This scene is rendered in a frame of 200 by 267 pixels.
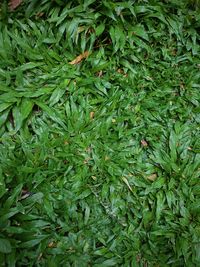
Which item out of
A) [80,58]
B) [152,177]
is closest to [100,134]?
[152,177]

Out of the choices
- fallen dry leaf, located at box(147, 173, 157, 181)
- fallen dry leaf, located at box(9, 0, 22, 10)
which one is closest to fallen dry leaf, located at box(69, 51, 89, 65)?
fallen dry leaf, located at box(9, 0, 22, 10)

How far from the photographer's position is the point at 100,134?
2.85m

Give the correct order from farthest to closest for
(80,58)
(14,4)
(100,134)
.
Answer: (14,4) < (80,58) < (100,134)

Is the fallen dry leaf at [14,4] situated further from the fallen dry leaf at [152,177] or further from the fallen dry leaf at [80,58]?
the fallen dry leaf at [152,177]

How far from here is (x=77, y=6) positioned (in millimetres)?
2955

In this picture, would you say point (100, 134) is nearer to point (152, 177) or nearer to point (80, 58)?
point (152, 177)

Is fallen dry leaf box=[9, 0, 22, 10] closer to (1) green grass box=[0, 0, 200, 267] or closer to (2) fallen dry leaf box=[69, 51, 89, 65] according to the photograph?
(1) green grass box=[0, 0, 200, 267]

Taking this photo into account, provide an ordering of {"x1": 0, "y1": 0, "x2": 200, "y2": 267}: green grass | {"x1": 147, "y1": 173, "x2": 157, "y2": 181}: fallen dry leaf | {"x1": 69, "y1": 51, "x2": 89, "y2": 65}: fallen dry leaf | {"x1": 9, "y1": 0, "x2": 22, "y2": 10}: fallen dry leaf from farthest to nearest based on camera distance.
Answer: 1. {"x1": 9, "y1": 0, "x2": 22, "y2": 10}: fallen dry leaf
2. {"x1": 69, "y1": 51, "x2": 89, "y2": 65}: fallen dry leaf
3. {"x1": 147, "y1": 173, "x2": 157, "y2": 181}: fallen dry leaf
4. {"x1": 0, "y1": 0, "x2": 200, "y2": 267}: green grass

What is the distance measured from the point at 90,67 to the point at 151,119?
70cm

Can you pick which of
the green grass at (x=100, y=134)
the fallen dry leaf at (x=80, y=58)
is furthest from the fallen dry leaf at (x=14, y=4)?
the fallen dry leaf at (x=80, y=58)

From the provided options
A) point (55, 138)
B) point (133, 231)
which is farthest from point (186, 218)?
point (55, 138)

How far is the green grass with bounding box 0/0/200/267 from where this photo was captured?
2.53 meters

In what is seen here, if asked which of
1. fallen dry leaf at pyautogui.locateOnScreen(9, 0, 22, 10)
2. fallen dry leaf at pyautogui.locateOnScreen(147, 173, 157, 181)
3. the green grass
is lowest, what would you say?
fallen dry leaf at pyautogui.locateOnScreen(147, 173, 157, 181)

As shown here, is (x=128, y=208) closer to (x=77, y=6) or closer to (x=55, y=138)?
(x=55, y=138)
